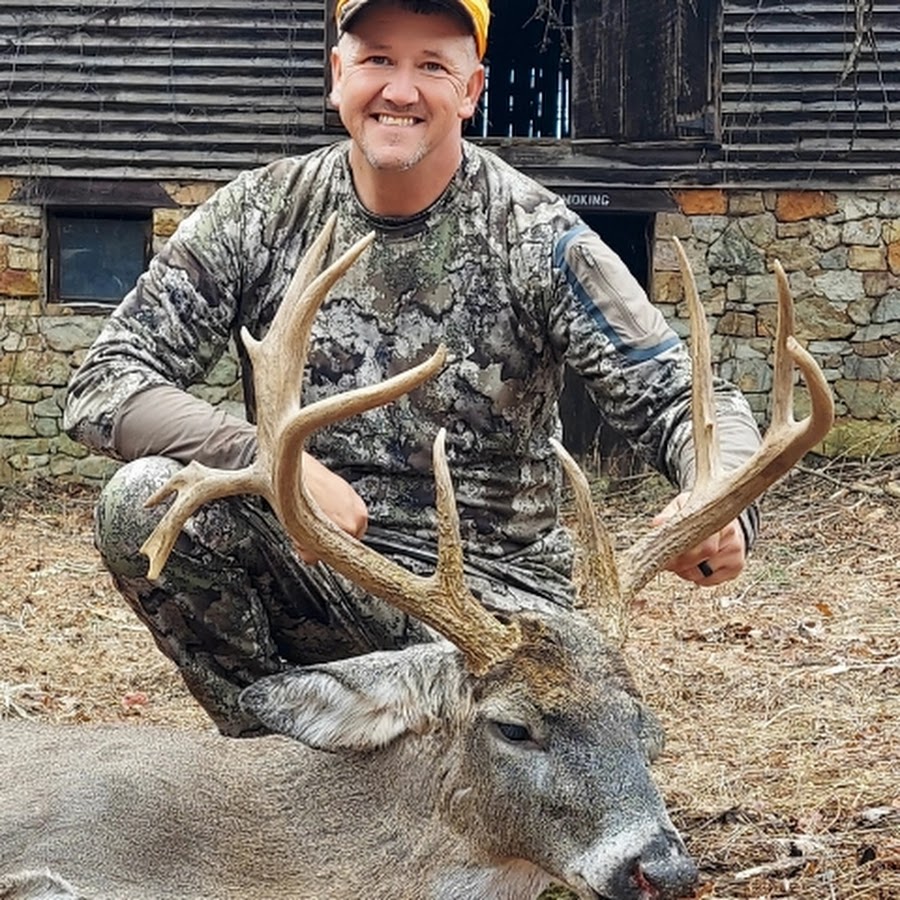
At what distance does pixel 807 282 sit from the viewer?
1233 centimetres

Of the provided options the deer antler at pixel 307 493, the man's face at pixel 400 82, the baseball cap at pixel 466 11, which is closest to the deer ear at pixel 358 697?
Result: the deer antler at pixel 307 493

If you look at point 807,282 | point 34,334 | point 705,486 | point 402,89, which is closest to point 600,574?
point 705,486

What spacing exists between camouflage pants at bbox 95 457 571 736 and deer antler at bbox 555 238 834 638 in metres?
0.88

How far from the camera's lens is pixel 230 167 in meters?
12.5

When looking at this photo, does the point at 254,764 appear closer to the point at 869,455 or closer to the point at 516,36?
the point at 869,455

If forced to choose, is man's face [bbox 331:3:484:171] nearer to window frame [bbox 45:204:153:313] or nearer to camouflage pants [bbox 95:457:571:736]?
camouflage pants [bbox 95:457:571:736]

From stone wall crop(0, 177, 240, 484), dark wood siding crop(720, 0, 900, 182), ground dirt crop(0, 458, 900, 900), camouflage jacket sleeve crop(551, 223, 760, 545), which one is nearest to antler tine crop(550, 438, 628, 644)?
camouflage jacket sleeve crop(551, 223, 760, 545)

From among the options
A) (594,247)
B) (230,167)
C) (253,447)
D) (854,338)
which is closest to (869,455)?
(854,338)

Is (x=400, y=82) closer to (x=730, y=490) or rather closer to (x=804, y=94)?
(x=730, y=490)

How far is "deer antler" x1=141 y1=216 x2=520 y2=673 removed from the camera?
3496 mm

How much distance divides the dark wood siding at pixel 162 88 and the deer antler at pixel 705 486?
9025 millimetres

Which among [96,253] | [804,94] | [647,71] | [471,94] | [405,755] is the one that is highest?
[471,94]

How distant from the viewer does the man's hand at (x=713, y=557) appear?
3.84m

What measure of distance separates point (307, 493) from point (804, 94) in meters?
9.69
